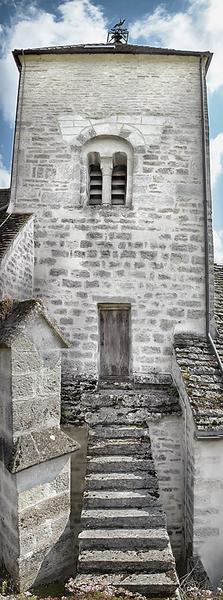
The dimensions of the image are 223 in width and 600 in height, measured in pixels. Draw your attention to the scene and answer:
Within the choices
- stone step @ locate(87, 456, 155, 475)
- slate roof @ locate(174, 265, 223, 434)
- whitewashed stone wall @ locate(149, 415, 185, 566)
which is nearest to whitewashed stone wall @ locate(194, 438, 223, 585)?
slate roof @ locate(174, 265, 223, 434)

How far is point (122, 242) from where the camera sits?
7.09 m

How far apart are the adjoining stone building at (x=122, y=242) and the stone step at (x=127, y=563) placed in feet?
5.62

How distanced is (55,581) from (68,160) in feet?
20.0

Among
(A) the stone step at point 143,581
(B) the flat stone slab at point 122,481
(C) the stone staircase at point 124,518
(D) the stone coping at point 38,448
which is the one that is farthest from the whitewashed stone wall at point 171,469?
(A) the stone step at point 143,581

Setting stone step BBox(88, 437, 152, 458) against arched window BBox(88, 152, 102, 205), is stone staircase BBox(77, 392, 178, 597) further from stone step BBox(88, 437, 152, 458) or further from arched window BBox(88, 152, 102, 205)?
arched window BBox(88, 152, 102, 205)

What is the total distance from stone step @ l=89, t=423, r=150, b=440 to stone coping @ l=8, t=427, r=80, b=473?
1023mm

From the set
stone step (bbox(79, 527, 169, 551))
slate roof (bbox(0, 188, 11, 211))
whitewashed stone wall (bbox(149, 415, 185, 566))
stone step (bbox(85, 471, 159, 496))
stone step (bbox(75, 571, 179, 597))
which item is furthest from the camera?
slate roof (bbox(0, 188, 11, 211))

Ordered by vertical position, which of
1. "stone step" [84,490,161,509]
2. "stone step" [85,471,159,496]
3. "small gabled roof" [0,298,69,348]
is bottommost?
"stone step" [84,490,161,509]

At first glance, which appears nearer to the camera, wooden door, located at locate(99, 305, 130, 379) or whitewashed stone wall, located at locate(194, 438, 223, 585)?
whitewashed stone wall, located at locate(194, 438, 223, 585)

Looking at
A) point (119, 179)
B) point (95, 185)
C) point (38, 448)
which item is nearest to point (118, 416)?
point (38, 448)

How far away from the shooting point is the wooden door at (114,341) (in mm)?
7066

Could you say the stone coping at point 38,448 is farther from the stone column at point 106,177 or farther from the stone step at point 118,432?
the stone column at point 106,177

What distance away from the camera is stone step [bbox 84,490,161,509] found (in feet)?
16.2

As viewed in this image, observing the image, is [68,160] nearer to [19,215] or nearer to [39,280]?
[19,215]
